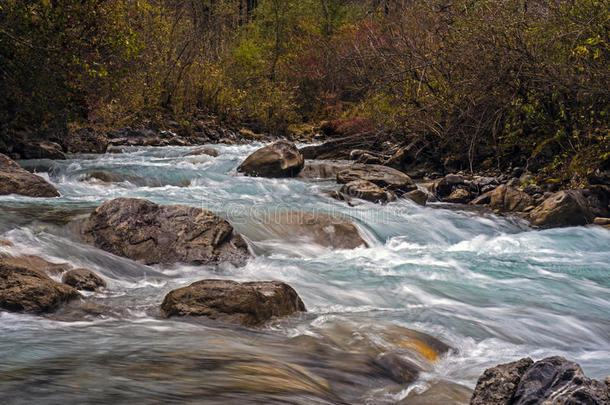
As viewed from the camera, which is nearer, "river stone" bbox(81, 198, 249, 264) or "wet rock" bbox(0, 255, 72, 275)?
"wet rock" bbox(0, 255, 72, 275)

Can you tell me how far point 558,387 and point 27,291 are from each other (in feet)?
13.3

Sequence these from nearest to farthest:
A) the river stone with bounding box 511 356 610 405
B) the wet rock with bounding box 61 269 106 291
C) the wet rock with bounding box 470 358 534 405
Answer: the river stone with bounding box 511 356 610 405
the wet rock with bounding box 470 358 534 405
the wet rock with bounding box 61 269 106 291

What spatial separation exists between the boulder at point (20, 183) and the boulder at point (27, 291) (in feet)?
17.8

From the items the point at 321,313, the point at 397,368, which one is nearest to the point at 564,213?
the point at 321,313

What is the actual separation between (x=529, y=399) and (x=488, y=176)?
39.0ft

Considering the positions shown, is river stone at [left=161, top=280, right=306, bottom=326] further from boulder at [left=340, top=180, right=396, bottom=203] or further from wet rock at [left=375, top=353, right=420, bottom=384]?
boulder at [left=340, top=180, right=396, bottom=203]

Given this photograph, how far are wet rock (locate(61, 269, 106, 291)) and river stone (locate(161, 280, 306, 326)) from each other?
104 cm

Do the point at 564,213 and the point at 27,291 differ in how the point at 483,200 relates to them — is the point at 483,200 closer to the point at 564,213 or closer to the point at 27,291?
the point at 564,213

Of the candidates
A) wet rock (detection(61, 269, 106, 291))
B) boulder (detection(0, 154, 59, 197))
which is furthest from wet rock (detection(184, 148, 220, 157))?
wet rock (detection(61, 269, 106, 291))

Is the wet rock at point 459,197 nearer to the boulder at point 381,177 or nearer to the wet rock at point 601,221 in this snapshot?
the boulder at point 381,177

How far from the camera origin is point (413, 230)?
1020 cm

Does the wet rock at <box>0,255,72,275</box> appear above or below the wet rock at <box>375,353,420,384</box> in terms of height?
above

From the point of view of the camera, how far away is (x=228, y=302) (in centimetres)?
481

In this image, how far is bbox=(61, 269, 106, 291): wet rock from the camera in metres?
5.47
